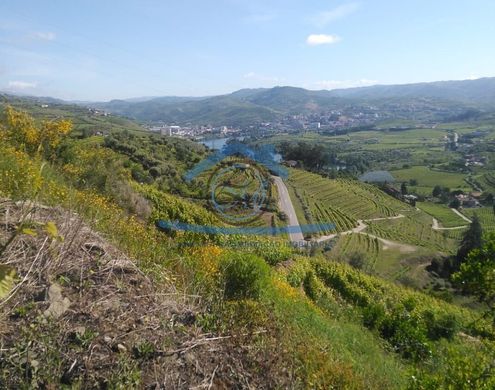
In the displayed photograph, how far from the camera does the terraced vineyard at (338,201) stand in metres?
45.2

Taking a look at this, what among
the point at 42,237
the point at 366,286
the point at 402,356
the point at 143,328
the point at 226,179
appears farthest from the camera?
the point at 366,286

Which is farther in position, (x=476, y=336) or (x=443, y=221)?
(x=443, y=221)

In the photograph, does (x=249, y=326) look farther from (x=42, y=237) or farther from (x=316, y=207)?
(x=316, y=207)

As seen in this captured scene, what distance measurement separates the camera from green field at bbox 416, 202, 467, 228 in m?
61.8

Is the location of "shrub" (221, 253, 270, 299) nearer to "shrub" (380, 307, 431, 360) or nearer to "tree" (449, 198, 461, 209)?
"shrub" (380, 307, 431, 360)

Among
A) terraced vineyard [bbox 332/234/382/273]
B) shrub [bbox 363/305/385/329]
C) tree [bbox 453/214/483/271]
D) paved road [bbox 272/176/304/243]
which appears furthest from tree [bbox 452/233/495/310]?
tree [bbox 453/214/483/271]

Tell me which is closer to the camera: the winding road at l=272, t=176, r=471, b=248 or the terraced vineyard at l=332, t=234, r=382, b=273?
the winding road at l=272, t=176, r=471, b=248

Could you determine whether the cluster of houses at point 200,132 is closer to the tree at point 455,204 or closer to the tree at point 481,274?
the tree at point 455,204

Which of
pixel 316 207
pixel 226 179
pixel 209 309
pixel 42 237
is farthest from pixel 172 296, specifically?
pixel 316 207

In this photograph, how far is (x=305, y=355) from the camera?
11.8 feet

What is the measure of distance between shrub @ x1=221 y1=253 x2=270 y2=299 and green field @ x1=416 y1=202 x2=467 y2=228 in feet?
210

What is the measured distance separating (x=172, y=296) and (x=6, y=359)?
140cm

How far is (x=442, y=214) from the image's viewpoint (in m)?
66.1

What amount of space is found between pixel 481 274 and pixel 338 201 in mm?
53143
